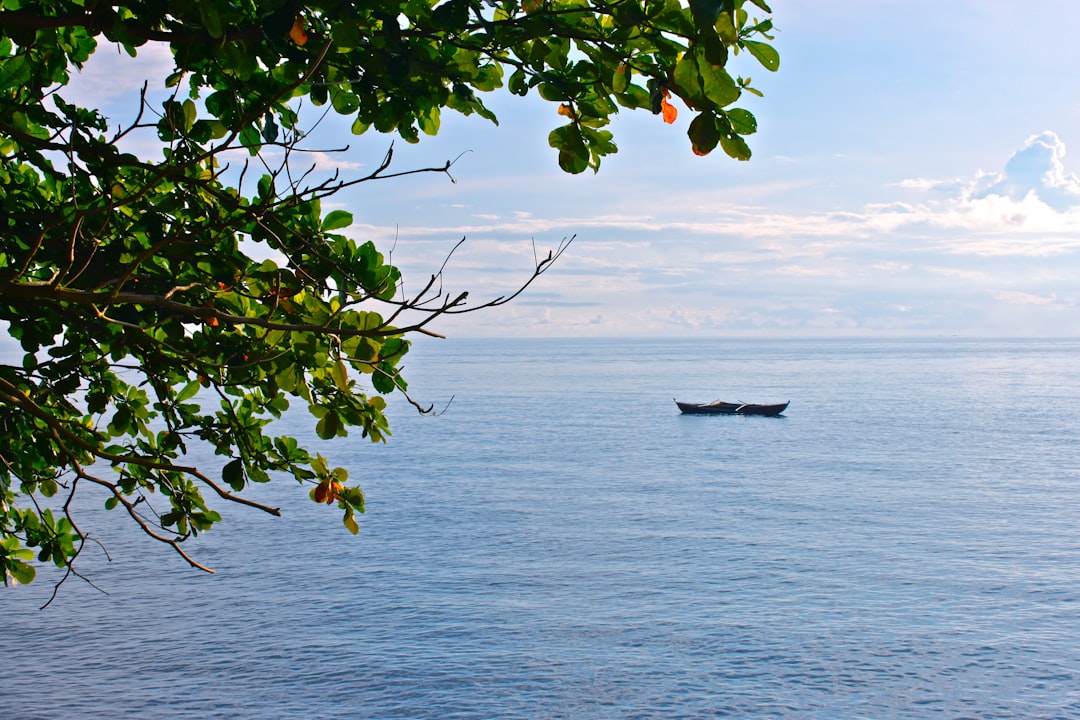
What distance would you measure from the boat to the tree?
8845 centimetres

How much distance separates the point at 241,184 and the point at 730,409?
94.0m

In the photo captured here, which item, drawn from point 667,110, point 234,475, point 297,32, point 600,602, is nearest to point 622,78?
point 667,110

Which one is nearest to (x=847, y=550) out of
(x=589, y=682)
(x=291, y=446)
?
(x=589, y=682)

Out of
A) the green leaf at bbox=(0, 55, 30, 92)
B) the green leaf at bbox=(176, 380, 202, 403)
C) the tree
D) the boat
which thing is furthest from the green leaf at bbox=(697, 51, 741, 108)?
the boat

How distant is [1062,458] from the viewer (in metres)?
Answer: 67.7

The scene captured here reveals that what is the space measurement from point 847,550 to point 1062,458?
3367 cm

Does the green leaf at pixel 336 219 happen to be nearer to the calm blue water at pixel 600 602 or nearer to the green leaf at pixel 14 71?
the green leaf at pixel 14 71

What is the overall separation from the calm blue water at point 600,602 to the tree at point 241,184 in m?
21.0

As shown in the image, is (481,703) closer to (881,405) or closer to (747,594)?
(747,594)

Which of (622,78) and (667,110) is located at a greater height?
(622,78)

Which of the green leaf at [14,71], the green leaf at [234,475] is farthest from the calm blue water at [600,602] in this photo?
the green leaf at [14,71]

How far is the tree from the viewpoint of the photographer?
446cm

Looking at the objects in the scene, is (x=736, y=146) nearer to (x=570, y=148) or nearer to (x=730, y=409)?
(x=570, y=148)

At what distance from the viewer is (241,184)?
541 cm
